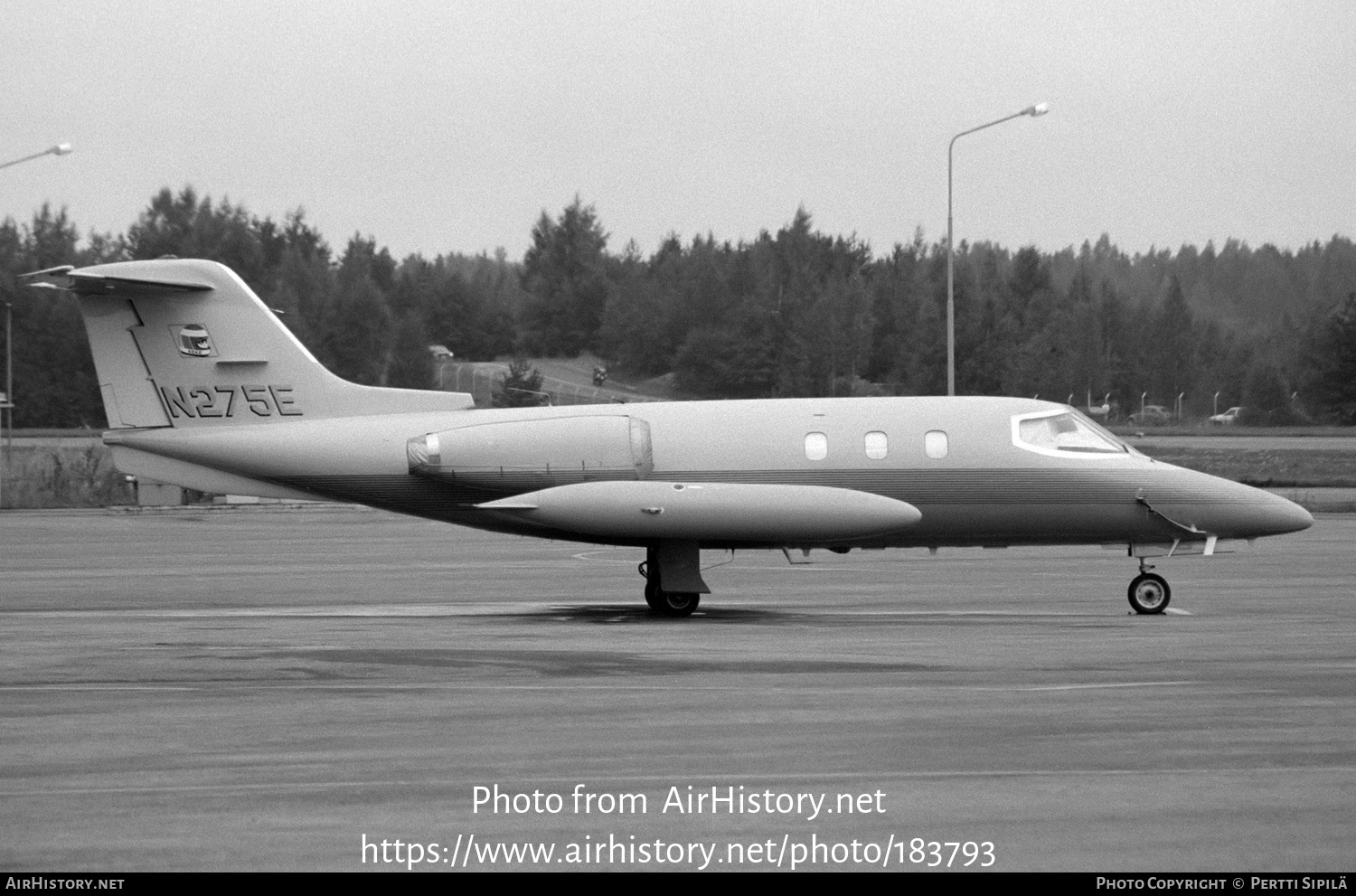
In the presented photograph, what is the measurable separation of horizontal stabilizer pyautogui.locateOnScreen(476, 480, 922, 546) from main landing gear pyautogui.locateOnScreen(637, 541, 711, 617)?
0.48m

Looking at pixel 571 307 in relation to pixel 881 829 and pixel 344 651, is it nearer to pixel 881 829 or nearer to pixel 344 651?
pixel 344 651

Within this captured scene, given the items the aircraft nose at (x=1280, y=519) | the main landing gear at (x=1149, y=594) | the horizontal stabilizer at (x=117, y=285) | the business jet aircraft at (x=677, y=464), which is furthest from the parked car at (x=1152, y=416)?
the horizontal stabilizer at (x=117, y=285)

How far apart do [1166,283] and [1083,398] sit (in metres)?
91.4

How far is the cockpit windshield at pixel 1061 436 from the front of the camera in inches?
884

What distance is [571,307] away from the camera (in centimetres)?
10525

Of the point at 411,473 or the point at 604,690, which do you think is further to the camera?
the point at 411,473

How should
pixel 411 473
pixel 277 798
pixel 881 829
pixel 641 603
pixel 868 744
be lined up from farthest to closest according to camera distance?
pixel 641 603 → pixel 411 473 → pixel 868 744 → pixel 277 798 → pixel 881 829

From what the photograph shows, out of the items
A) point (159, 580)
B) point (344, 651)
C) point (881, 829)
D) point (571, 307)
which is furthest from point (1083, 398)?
point (881, 829)

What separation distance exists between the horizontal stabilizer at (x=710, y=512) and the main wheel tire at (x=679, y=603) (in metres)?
0.89

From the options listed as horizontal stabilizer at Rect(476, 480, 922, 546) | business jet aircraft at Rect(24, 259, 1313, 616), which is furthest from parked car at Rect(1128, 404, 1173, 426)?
horizontal stabilizer at Rect(476, 480, 922, 546)

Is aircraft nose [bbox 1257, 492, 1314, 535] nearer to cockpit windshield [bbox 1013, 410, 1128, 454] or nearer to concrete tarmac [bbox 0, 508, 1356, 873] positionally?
concrete tarmac [bbox 0, 508, 1356, 873]

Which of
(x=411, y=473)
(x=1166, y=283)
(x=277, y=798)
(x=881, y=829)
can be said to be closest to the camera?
(x=881, y=829)

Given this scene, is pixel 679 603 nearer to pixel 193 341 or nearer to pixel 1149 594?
pixel 1149 594

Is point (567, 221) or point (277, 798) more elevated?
point (567, 221)
